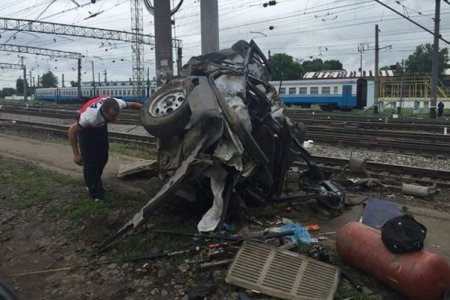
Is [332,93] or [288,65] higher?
[288,65]

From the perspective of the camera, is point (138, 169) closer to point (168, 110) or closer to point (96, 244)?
point (168, 110)

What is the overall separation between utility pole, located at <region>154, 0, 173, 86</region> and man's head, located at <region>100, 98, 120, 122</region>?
8.31 meters

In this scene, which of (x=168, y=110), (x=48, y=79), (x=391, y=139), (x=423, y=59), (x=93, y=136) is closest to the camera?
(x=168, y=110)

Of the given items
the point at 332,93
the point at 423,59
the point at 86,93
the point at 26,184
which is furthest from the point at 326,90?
the point at 423,59

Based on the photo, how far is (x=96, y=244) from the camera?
537 centimetres

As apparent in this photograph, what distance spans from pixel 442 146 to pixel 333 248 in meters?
9.44

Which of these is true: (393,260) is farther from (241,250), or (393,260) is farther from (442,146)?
(442,146)

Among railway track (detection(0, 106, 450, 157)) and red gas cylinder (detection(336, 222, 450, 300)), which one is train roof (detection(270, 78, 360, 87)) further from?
red gas cylinder (detection(336, 222, 450, 300))

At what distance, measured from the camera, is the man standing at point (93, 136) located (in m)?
6.34

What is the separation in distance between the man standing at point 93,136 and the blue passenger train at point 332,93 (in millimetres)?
28709

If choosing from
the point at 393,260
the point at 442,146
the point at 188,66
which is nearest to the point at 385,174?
the point at 442,146

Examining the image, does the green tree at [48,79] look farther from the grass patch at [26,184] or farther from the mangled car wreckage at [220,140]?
the mangled car wreckage at [220,140]

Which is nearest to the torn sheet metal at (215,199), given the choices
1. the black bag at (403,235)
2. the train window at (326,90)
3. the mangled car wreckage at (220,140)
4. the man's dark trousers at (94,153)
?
the mangled car wreckage at (220,140)

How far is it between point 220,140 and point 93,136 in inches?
88.0
